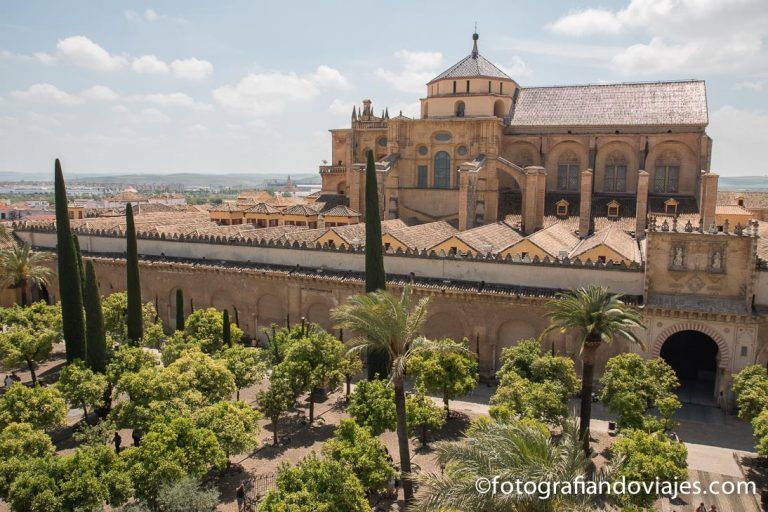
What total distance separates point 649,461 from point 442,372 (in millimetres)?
7493

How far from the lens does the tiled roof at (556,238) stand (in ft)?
95.0

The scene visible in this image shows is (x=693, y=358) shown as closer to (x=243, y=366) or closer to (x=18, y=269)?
(x=243, y=366)

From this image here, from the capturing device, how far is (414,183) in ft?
136

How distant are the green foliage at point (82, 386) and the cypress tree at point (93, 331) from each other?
3.49 ft

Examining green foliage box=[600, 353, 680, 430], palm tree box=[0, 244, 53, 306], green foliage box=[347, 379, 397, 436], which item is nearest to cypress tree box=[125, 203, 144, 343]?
palm tree box=[0, 244, 53, 306]

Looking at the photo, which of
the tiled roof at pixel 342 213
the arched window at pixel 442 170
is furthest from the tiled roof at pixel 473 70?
the tiled roof at pixel 342 213

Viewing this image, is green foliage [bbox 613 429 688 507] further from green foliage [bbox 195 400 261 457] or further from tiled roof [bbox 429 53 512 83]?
tiled roof [bbox 429 53 512 83]

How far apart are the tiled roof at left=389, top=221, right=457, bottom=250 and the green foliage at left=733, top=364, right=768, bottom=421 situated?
14024 millimetres

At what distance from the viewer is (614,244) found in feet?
91.6

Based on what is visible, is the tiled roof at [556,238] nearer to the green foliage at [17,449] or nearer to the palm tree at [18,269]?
the green foliage at [17,449]

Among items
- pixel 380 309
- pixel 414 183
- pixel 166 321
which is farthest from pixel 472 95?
pixel 380 309

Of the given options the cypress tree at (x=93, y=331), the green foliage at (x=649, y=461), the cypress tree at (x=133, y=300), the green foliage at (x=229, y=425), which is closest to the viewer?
the green foliage at (x=649, y=461)

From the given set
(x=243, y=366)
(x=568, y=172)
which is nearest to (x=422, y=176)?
(x=568, y=172)

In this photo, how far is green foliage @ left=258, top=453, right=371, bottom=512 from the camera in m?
13.6
